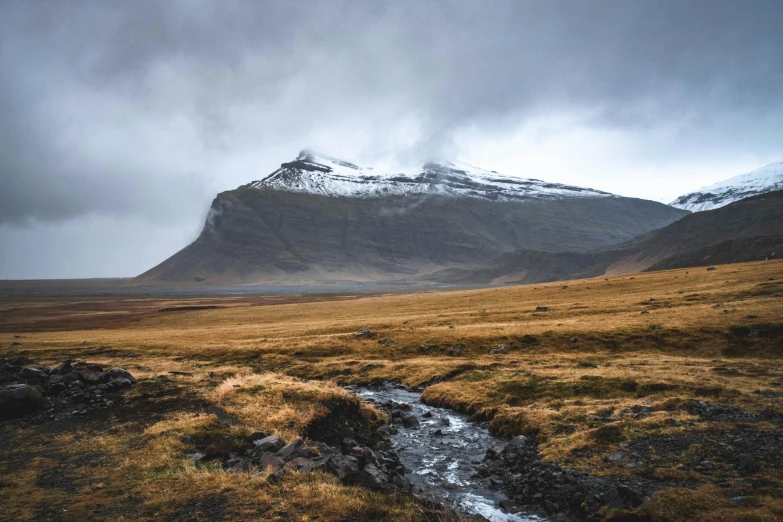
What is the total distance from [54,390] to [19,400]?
256cm

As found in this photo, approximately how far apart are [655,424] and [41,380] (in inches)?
1389

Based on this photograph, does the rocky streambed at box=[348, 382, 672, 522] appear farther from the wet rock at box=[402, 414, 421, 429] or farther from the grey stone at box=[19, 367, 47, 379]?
the grey stone at box=[19, 367, 47, 379]

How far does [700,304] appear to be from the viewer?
50500 millimetres

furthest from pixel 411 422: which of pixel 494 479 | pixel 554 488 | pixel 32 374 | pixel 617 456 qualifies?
pixel 32 374

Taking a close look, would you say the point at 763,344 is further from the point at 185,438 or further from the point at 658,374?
the point at 185,438

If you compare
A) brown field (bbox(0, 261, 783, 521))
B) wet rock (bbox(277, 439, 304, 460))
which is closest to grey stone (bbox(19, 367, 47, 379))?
brown field (bbox(0, 261, 783, 521))

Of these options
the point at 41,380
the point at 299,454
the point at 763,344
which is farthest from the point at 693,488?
the point at 41,380

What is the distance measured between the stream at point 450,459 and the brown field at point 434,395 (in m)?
1.69

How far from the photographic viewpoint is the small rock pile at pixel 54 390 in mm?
23000

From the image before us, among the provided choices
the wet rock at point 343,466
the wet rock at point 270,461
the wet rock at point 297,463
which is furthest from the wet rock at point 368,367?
the wet rock at point 297,463

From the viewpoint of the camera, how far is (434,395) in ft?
107

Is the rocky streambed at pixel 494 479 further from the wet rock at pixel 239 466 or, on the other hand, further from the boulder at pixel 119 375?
the boulder at pixel 119 375

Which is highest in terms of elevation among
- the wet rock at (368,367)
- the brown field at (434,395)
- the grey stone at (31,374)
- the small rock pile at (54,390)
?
the grey stone at (31,374)

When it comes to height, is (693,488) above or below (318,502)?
below
